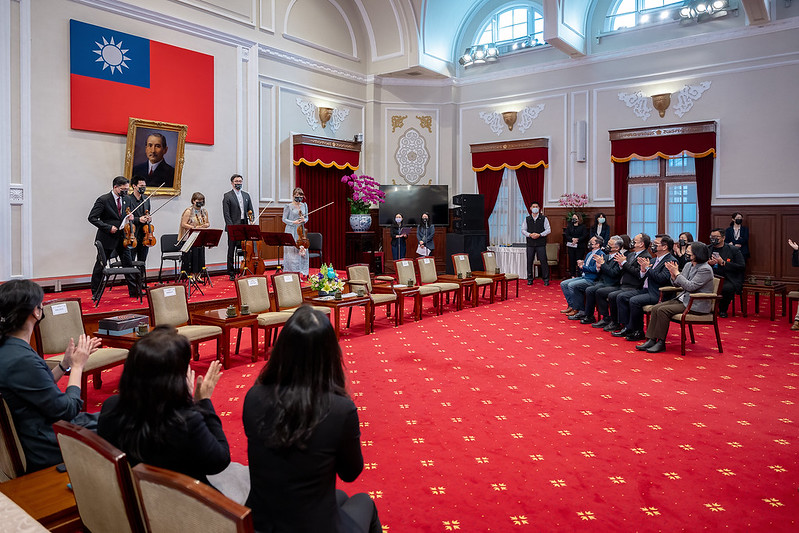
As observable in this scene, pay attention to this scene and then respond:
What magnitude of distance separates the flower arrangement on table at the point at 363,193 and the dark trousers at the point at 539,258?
3335 mm

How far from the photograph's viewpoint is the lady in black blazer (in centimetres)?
955

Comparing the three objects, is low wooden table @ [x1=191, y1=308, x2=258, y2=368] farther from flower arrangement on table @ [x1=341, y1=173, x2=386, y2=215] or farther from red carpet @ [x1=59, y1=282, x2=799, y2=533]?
flower arrangement on table @ [x1=341, y1=173, x2=386, y2=215]

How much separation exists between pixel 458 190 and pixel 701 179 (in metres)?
5.02

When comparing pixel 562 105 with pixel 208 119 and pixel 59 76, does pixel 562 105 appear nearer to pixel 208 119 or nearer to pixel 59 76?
pixel 208 119

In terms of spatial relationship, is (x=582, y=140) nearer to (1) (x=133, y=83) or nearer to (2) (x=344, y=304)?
(2) (x=344, y=304)

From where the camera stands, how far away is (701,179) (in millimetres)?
10352

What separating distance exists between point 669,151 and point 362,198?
19.6 feet

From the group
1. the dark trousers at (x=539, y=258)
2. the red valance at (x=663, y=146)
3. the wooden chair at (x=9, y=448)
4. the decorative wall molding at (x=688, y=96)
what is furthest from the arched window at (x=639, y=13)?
the wooden chair at (x=9, y=448)

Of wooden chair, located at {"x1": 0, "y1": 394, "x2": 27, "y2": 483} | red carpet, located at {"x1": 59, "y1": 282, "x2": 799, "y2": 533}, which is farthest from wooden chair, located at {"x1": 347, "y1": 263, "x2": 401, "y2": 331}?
wooden chair, located at {"x1": 0, "y1": 394, "x2": 27, "y2": 483}

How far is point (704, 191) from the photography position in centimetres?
1034

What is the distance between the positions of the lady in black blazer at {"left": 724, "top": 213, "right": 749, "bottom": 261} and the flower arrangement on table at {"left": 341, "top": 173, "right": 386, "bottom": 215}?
21.5ft

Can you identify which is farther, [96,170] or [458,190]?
[458,190]

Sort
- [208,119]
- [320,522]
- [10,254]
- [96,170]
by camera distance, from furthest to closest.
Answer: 1. [208,119]
2. [96,170]
3. [10,254]
4. [320,522]

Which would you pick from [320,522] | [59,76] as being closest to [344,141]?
[59,76]
